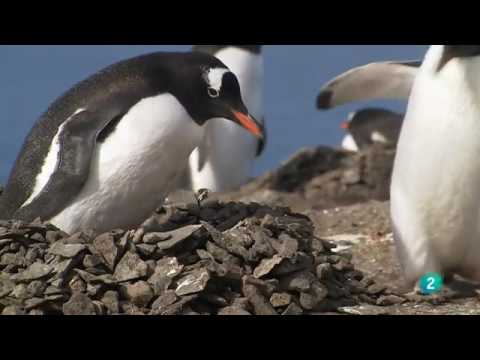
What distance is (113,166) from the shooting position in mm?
3852

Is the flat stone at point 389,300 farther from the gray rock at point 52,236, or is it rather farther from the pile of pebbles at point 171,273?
the gray rock at point 52,236

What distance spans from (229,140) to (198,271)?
17.7 feet

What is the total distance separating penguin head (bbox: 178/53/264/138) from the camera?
397cm

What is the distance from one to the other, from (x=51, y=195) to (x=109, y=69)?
66cm

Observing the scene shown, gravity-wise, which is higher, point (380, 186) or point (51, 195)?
point (51, 195)

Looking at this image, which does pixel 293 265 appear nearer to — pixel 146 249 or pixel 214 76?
pixel 146 249

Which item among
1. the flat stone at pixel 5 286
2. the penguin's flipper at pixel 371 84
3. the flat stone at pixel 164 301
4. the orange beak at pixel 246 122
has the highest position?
the penguin's flipper at pixel 371 84

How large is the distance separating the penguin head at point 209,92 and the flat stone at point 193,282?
847 mm

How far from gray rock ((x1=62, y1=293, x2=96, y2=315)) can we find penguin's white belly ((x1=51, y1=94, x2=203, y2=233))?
29.9 inches

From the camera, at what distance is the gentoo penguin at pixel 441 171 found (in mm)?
4117

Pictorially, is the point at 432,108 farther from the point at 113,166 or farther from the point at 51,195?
the point at 51,195

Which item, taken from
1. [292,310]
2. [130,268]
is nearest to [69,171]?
[130,268]

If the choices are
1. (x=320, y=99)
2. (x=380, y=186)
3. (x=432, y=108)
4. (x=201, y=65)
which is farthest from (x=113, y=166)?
(x=380, y=186)

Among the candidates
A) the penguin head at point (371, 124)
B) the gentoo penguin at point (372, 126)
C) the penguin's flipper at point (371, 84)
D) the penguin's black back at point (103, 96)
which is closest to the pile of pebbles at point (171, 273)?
the penguin's black back at point (103, 96)
